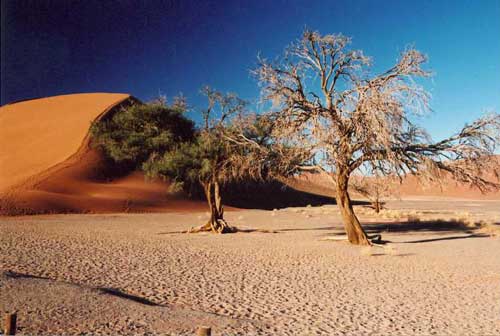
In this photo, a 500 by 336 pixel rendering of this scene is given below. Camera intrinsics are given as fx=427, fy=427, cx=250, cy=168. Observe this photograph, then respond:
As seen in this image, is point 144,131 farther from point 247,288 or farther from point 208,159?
point 247,288

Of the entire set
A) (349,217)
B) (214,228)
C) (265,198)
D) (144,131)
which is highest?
(144,131)

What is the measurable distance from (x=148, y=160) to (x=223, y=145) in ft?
15.0

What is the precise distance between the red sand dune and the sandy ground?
24.0 metres

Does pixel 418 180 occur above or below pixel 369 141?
below

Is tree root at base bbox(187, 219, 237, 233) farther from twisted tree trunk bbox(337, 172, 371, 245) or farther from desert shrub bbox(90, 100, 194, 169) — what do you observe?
twisted tree trunk bbox(337, 172, 371, 245)

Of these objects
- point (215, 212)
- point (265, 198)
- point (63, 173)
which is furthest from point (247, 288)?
point (265, 198)

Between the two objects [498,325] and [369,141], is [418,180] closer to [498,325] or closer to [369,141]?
[369,141]

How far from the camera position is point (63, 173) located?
49625 millimetres


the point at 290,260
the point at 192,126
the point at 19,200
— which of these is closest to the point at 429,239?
the point at 290,260

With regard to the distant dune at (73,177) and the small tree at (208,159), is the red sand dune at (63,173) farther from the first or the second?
the small tree at (208,159)

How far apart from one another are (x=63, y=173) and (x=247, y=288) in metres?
45.8

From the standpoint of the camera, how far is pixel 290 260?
1352cm

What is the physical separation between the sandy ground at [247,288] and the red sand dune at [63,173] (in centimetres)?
2397

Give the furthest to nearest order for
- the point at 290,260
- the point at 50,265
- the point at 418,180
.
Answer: the point at 418,180
the point at 290,260
the point at 50,265
